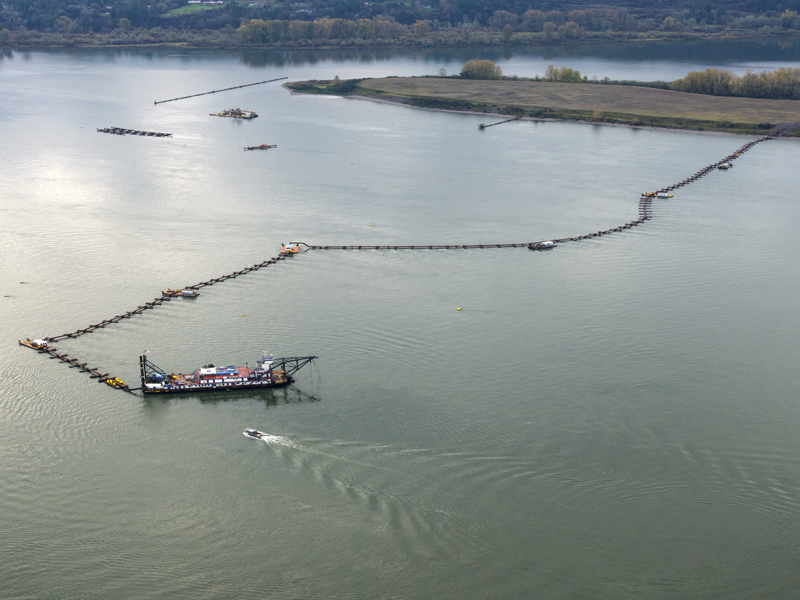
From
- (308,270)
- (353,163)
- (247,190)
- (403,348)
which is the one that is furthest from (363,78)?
(403,348)

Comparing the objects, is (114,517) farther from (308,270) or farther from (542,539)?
(308,270)

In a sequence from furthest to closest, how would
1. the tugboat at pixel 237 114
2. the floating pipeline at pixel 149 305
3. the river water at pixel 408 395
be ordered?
the tugboat at pixel 237 114 → the floating pipeline at pixel 149 305 → the river water at pixel 408 395

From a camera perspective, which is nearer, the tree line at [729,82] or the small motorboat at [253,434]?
the small motorboat at [253,434]

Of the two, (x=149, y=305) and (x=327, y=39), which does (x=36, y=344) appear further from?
(x=327, y=39)

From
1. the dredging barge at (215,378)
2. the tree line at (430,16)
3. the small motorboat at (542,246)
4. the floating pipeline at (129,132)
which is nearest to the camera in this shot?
the dredging barge at (215,378)

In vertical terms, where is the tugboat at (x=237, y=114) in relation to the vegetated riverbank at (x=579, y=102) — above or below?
below

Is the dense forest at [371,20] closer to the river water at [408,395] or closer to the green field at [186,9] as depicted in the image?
the green field at [186,9]

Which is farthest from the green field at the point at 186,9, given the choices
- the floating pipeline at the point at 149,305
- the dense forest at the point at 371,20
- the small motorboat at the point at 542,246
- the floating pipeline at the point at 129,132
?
the small motorboat at the point at 542,246

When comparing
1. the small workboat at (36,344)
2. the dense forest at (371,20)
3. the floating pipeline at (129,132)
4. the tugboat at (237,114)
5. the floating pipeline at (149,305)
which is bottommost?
the small workboat at (36,344)
